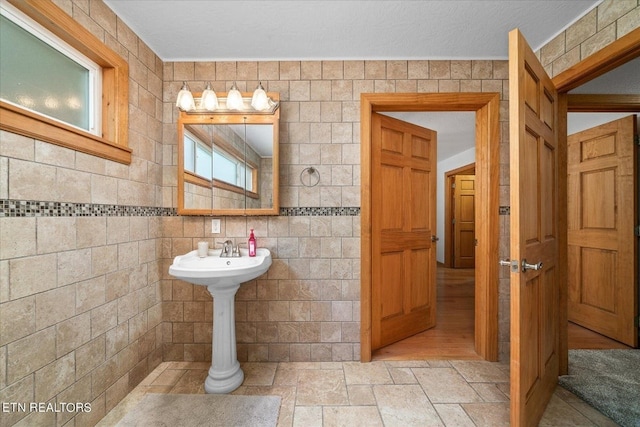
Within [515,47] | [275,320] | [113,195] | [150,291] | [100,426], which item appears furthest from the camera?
[275,320]

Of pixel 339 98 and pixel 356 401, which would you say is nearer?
pixel 356 401

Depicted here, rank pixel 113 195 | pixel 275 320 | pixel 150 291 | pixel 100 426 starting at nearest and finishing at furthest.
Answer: pixel 100 426
pixel 113 195
pixel 150 291
pixel 275 320

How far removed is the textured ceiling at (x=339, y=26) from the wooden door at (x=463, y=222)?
→ 12.0 feet

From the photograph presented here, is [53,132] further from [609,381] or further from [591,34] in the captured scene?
[609,381]

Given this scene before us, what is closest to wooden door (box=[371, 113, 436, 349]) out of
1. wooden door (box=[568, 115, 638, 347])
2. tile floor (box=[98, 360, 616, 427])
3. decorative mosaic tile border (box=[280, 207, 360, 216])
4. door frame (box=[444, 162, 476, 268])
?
decorative mosaic tile border (box=[280, 207, 360, 216])

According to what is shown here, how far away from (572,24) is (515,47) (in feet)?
2.94

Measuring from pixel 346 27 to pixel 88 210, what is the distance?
185cm

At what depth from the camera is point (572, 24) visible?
156 cm

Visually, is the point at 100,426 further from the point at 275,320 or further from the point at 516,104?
the point at 516,104

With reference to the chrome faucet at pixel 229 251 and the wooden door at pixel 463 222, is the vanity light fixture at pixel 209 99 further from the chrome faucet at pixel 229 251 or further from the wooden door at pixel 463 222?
the wooden door at pixel 463 222

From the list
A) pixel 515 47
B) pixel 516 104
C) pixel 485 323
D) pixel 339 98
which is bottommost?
pixel 485 323

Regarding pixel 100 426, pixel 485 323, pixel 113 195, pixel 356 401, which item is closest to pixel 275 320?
pixel 356 401
